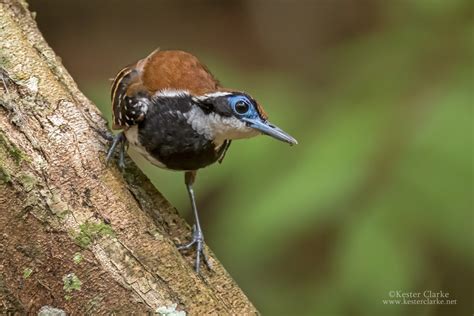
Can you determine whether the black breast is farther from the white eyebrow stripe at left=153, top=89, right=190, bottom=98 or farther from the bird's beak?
the bird's beak

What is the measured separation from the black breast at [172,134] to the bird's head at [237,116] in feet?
0.24

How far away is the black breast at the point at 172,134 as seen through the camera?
264 centimetres

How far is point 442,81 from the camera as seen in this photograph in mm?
3238

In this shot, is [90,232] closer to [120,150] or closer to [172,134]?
[120,150]

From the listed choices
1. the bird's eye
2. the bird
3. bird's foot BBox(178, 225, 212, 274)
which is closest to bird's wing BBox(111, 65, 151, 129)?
the bird

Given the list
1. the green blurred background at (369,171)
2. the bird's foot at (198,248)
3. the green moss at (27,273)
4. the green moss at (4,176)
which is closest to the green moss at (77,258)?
the green moss at (27,273)

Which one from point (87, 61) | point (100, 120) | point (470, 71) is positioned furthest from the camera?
point (87, 61)

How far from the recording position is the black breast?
8.68 ft

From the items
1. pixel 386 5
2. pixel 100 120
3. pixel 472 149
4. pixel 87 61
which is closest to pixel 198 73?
pixel 100 120

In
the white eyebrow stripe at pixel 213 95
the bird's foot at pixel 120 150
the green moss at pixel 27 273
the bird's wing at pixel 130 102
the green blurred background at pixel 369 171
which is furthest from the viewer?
the green blurred background at pixel 369 171

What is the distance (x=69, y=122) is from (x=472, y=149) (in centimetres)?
150

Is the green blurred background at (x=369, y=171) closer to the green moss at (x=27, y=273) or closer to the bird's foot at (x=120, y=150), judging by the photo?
the bird's foot at (x=120, y=150)

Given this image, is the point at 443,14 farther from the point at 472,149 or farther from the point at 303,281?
the point at 303,281

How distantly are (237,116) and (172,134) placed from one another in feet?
0.84
